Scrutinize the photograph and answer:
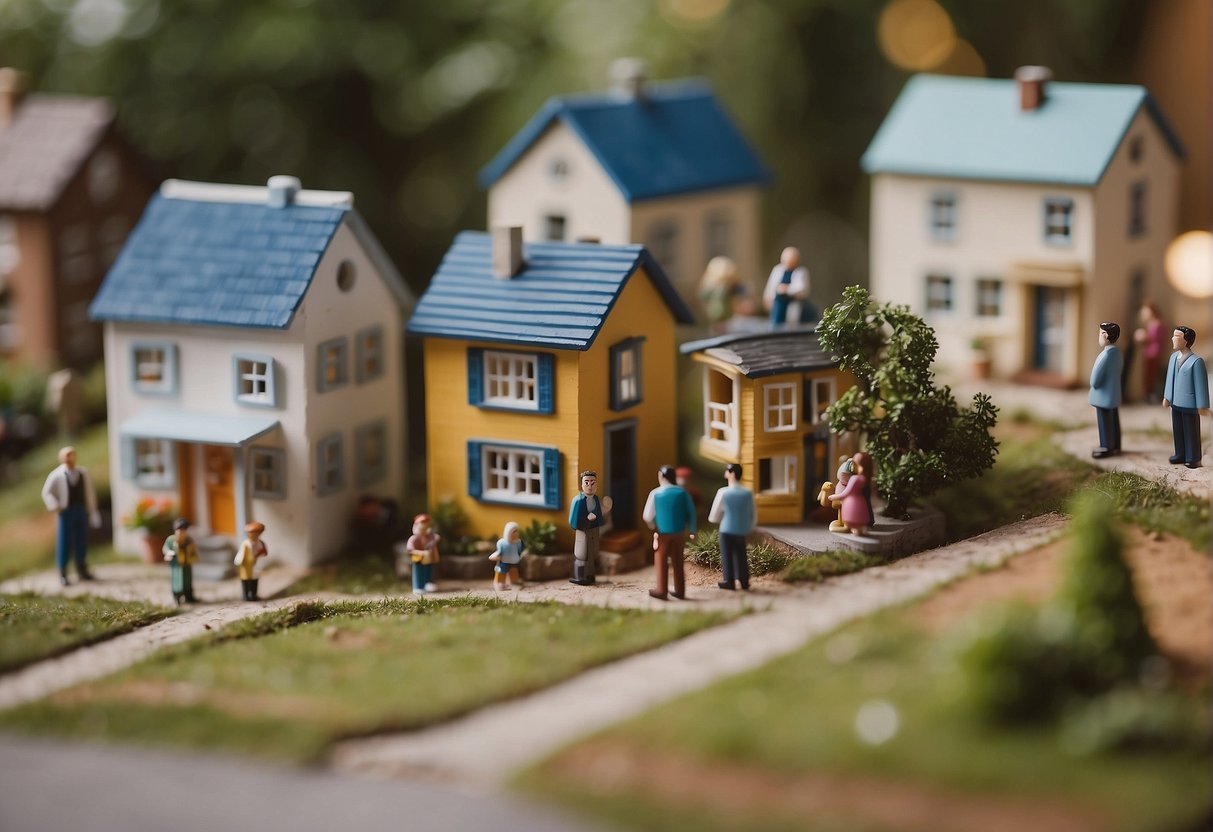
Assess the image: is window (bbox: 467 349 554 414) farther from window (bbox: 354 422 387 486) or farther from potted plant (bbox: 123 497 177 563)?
potted plant (bbox: 123 497 177 563)

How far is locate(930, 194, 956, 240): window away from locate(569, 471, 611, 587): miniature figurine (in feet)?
34.5

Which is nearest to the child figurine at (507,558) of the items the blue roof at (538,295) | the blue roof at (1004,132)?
the blue roof at (538,295)

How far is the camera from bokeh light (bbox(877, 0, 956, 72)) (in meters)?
38.8

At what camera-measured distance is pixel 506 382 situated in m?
26.5

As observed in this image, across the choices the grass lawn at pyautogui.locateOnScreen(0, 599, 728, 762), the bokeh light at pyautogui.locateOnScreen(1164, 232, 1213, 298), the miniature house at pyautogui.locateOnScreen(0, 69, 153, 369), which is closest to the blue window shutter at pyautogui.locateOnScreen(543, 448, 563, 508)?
the grass lawn at pyautogui.locateOnScreen(0, 599, 728, 762)

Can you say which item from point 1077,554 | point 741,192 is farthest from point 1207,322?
point 1077,554

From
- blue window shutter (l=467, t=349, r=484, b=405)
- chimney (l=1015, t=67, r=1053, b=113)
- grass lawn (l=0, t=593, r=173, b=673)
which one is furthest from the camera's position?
chimney (l=1015, t=67, r=1053, b=113)

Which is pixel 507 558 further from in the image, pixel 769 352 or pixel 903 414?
pixel 903 414

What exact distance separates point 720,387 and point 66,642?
414 inches

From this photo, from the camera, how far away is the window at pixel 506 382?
25797 millimetres

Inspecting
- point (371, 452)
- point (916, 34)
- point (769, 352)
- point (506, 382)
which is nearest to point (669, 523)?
point (769, 352)

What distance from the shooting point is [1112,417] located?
25531 millimetres

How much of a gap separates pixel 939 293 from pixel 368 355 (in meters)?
11.4

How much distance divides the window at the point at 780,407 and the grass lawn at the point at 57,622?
9.63 m
